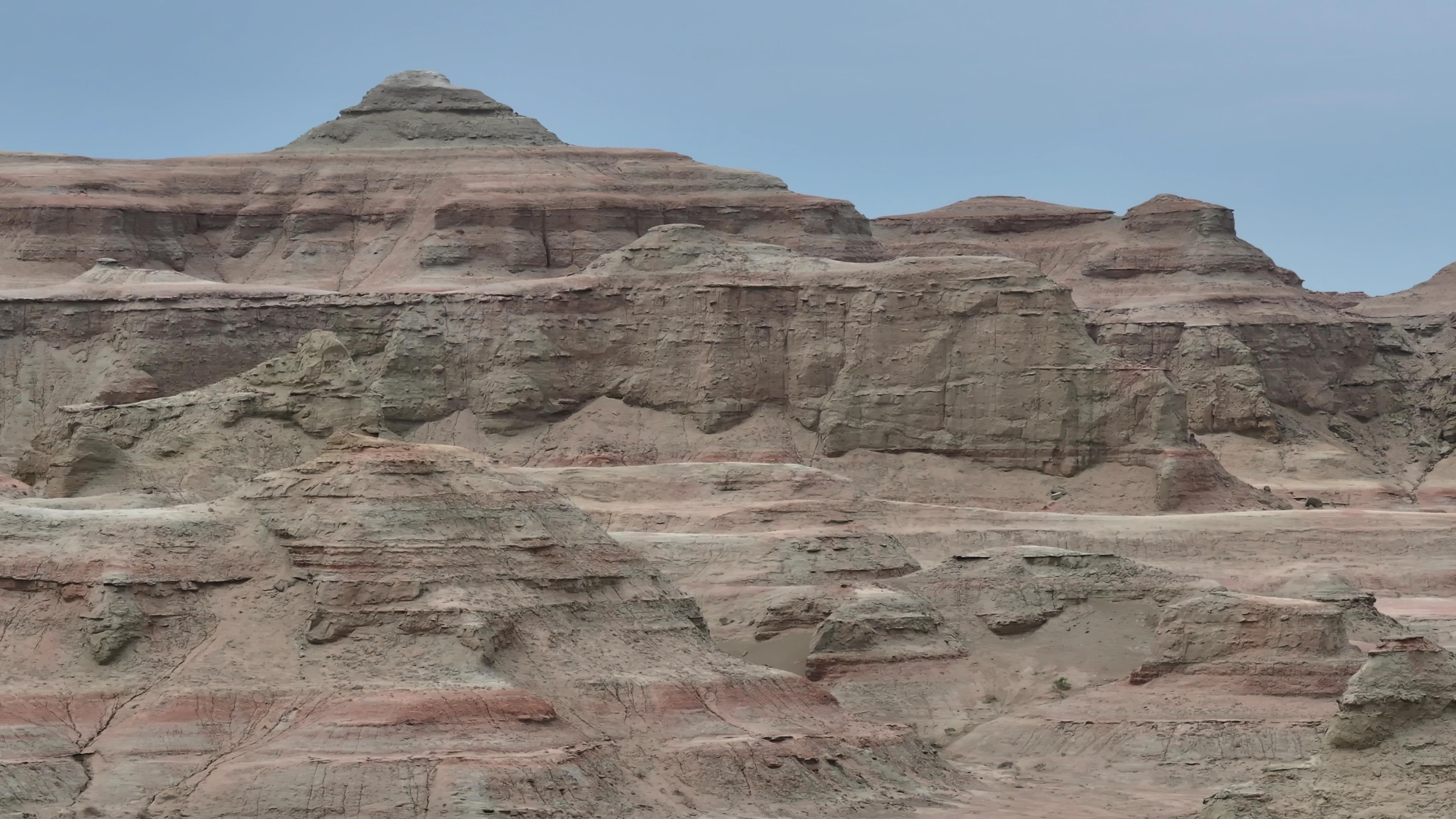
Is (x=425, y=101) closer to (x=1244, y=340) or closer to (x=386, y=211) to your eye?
(x=386, y=211)

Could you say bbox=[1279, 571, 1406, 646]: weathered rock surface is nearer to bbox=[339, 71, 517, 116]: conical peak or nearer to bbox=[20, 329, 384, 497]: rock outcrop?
bbox=[20, 329, 384, 497]: rock outcrop

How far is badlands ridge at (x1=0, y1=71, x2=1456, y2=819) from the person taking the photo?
50625 millimetres

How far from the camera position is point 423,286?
104 metres

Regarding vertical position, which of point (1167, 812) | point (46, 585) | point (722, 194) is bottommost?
point (1167, 812)

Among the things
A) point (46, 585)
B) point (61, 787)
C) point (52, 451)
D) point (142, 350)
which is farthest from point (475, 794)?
point (142, 350)

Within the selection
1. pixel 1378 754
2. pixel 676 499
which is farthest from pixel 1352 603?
pixel 1378 754

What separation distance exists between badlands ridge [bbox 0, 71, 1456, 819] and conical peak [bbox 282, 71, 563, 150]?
0.30m

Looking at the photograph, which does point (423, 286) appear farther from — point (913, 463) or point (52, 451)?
point (52, 451)

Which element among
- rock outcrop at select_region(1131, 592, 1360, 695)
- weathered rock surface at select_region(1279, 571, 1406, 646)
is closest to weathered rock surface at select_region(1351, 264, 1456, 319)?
weathered rock surface at select_region(1279, 571, 1406, 646)

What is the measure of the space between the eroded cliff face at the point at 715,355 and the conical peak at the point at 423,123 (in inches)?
1029

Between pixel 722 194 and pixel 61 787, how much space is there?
2853 inches

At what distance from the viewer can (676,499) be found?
83.6m

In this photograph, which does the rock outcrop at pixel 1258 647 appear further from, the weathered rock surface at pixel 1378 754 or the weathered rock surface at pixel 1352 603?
the weathered rock surface at pixel 1378 754

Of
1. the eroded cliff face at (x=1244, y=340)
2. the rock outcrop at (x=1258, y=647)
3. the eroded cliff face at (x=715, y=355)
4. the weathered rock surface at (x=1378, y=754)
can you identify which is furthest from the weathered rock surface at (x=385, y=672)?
the eroded cliff face at (x=1244, y=340)
